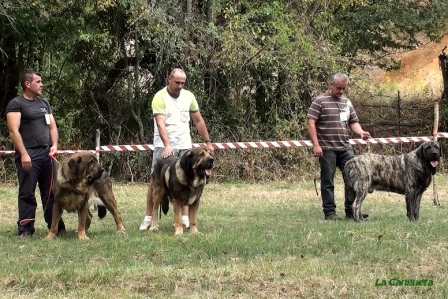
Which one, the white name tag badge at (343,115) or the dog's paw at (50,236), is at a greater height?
the white name tag badge at (343,115)

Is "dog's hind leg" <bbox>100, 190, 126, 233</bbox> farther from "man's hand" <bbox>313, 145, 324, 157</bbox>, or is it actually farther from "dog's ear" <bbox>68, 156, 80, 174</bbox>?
"man's hand" <bbox>313, 145, 324, 157</bbox>

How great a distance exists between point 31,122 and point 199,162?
2.18m

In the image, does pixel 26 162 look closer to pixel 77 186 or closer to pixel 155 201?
pixel 77 186

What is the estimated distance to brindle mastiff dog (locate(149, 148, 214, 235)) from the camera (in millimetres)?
7855

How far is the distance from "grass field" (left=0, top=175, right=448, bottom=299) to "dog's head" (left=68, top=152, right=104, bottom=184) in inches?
30.3

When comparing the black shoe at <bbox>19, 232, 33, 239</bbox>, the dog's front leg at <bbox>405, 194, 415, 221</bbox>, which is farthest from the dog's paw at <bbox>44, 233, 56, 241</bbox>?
the dog's front leg at <bbox>405, 194, 415, 221</bbox>

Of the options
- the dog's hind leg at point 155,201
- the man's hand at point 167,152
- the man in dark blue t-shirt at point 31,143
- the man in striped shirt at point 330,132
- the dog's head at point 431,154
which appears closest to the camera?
the man in dark blue t-shirt at point 31,143

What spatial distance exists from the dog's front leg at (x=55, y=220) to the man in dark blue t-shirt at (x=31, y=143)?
420 mm

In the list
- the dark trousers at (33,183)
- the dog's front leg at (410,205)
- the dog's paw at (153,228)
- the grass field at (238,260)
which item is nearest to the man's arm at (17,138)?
the dark trousers at (33,183)

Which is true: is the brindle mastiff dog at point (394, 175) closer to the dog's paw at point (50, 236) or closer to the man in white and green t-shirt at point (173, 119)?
the man in white and green t-shirt at point (173, 119)

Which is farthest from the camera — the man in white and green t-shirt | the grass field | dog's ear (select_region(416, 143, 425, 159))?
dog's ear (select_region(416, 143, 425, 159))

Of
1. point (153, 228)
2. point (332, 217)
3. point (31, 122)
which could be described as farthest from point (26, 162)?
point (332, 217)

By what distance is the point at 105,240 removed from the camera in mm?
7723

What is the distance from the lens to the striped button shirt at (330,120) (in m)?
9.71
